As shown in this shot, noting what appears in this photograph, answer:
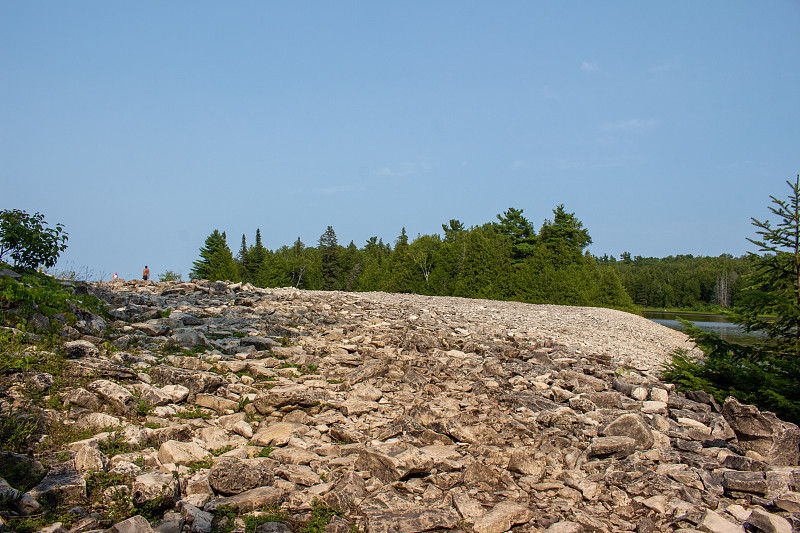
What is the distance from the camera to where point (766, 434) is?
5973 mm

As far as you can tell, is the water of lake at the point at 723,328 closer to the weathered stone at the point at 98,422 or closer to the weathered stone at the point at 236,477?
the weathered stone at the point at 236,477

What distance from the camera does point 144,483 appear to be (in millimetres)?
4105

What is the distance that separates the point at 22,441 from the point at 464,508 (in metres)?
4.17

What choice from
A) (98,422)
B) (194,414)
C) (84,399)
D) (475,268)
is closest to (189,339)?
(194,414)

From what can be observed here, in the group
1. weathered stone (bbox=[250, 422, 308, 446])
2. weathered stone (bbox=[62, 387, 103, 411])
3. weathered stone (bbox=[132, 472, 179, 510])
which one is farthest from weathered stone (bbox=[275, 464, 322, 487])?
weathered stone (bbox=[62, 387, 103, 411])

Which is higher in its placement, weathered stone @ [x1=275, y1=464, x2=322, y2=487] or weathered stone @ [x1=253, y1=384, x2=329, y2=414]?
weathered stone @ [x1=253, y1=384, x2=329, y2=414]

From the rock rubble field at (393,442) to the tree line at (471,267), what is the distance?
24.8m

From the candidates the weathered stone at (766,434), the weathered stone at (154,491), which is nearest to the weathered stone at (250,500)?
the weathered stone at (154,491)

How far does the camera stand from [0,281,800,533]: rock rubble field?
4293 millimetres

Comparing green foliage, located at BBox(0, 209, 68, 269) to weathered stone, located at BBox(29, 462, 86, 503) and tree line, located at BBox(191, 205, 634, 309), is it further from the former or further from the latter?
tree line, located at BBox(191, 205, 634, 309)

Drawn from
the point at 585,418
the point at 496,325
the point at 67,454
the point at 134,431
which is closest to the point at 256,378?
the point at 134,431

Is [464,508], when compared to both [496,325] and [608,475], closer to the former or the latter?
[608,475]

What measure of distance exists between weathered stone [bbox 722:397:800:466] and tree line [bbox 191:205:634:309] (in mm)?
26858

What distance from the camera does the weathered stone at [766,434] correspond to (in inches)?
227
